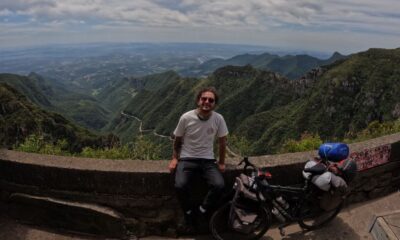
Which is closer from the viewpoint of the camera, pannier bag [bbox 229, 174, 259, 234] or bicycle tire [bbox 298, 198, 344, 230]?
pannier bag [bbox 229, 174, 259, 234]

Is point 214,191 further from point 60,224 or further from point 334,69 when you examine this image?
point 334,69

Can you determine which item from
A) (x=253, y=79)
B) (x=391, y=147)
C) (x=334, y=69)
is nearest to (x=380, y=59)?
(x=334, y=69)

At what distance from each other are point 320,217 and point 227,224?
4.50ft

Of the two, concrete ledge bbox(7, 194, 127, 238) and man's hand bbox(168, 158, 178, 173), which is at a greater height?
man's hand bbox(168, 158, 178, 173)

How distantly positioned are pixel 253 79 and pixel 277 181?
156987mm

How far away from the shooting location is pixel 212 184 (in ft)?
14.7

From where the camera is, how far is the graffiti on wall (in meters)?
5.49

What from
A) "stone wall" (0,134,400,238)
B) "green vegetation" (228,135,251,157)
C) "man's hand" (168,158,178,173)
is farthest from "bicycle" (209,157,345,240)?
"green vegetation" (228,135,251,157)

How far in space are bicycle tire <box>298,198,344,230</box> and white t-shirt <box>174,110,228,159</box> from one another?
166 cm

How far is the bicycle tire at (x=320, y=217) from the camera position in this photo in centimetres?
511

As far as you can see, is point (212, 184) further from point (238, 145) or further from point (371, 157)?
point (238, 145)

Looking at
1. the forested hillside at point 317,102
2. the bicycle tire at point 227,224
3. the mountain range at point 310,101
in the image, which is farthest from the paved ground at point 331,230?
the forested hillside at point 317,102

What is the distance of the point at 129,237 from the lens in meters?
4.73

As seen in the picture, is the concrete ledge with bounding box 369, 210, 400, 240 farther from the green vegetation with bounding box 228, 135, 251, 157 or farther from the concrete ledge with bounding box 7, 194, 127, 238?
the green vegetation with bounding box 228, 135, 251, 157
